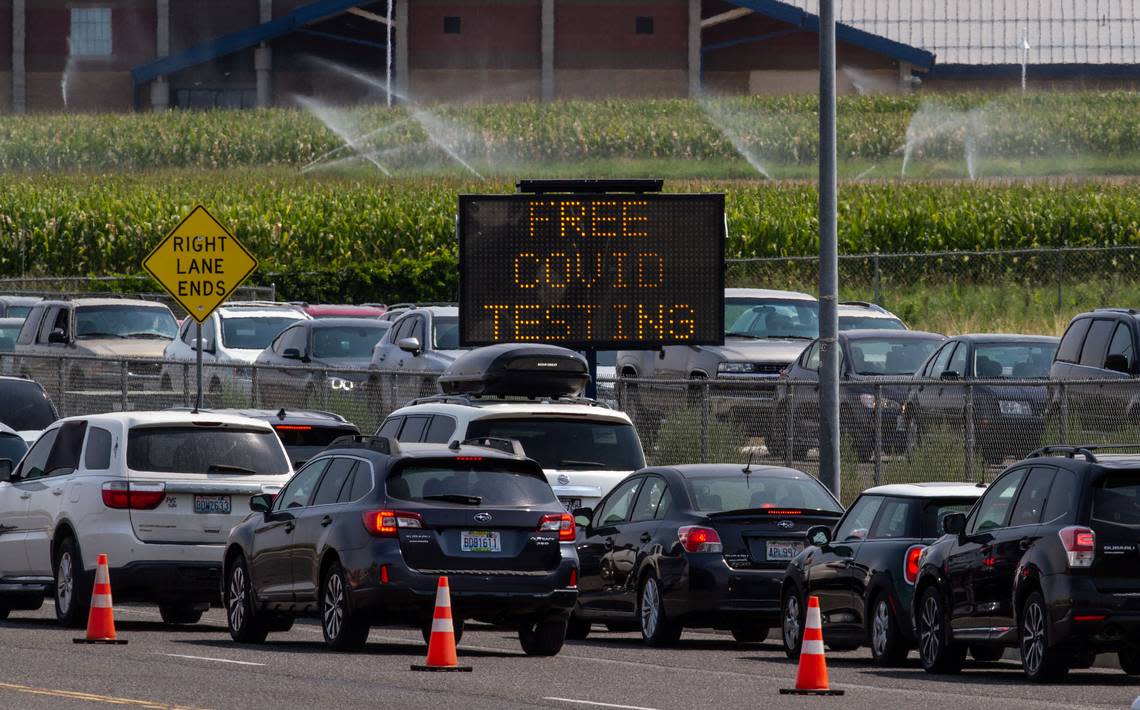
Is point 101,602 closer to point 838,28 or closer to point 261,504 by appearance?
point 261,504

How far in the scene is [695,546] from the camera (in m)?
17.8

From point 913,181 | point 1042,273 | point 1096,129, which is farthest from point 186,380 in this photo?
point 1096,129

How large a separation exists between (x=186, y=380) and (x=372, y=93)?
48971mm

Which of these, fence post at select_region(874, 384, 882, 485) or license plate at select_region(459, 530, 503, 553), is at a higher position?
fence post at select_region(874, 384, 882, 485)

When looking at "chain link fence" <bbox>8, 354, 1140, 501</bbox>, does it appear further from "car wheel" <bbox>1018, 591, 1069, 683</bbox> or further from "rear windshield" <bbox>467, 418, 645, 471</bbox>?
"car wheel" <bbox>1018, 591, 1069, 683</bbox>

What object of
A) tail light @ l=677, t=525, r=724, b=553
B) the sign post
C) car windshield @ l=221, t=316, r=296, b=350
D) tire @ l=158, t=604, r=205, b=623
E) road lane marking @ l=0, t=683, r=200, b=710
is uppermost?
the sign post

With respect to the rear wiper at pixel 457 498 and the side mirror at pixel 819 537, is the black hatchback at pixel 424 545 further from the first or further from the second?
the side mirror at pixel 819 537

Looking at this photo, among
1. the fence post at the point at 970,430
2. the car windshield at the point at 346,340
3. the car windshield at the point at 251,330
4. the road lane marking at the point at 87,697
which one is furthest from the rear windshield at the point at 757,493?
the car windshield at the point at 251,330

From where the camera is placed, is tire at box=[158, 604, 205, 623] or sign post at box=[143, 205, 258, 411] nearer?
tire at box=[158, 604, 205, 623]

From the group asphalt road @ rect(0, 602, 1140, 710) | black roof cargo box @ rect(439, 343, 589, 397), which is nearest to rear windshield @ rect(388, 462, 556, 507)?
asphalt road @ rect(0, 602, 1140, 710)

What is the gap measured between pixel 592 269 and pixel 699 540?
6861 millimetres

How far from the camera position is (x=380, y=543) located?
15.8 m

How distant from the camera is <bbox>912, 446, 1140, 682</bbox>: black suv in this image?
14.3 m

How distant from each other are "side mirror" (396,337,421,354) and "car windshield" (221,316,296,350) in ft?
20.5
